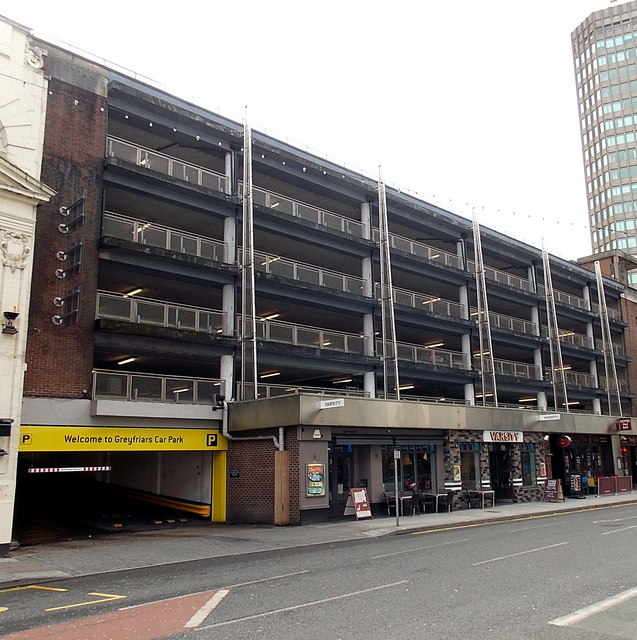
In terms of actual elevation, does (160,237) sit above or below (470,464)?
above

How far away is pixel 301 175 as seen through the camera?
29625 millimetres

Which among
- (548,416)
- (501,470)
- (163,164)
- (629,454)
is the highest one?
(163,164)

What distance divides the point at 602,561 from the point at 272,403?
12.5m

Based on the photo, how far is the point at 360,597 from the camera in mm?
9742

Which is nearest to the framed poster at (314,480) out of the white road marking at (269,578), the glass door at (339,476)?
the glass door at (339,476)

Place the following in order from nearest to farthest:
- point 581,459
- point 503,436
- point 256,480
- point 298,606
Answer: point 298,606, point 256,480, point 503,436, point 581,459

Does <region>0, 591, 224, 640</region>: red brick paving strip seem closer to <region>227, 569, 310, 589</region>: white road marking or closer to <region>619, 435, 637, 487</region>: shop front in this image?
<region>227, 569, 310, 589</region>: white road marking

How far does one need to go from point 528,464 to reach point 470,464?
462 cm

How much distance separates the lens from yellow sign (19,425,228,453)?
19438 mm

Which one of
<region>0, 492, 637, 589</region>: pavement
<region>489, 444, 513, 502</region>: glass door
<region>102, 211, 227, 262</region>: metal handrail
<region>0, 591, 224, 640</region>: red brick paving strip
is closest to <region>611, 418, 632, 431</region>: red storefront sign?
<region>489, 444, 513, 502</region>: glass door

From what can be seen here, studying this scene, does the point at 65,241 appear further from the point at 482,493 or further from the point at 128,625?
the point at 482,493

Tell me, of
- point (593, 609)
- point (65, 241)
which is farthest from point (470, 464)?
point (593, 609)

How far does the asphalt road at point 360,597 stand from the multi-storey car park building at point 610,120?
9391 cm

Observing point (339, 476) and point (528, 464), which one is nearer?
point (339, 476)
